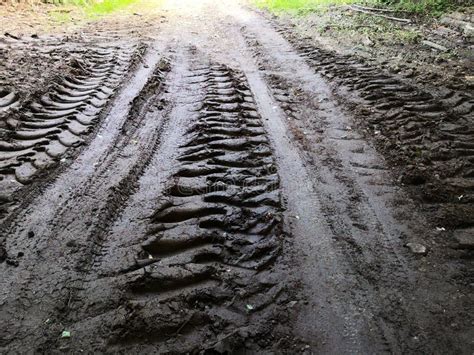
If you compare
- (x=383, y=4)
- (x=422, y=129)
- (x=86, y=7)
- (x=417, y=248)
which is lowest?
(x=417, y=248)

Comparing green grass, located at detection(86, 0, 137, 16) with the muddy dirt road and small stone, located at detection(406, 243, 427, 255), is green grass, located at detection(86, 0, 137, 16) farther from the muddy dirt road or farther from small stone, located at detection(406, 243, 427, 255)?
small stone, located at detection(406, 243, 427, 255)

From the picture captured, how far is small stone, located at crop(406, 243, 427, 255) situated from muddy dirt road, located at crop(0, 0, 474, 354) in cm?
4

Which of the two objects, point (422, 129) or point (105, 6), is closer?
point (422, 129)

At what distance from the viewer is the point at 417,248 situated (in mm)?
3068

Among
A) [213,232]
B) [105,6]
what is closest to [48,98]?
[213,232]

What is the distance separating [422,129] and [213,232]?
2971 mm

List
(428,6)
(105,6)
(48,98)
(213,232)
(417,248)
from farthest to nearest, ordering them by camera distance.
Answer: (105,6)
(428,6)
(48,98)
(213,232)
(417,248)

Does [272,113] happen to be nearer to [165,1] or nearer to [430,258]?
[430,258]

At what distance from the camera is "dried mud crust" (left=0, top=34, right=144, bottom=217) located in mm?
4051

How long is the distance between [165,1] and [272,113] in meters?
12.0

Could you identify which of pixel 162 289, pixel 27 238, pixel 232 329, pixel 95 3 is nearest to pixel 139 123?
pixel 27 238

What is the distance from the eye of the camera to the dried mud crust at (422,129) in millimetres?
3643

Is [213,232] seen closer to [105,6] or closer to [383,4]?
[383,4]

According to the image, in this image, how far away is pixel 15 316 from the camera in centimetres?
250
